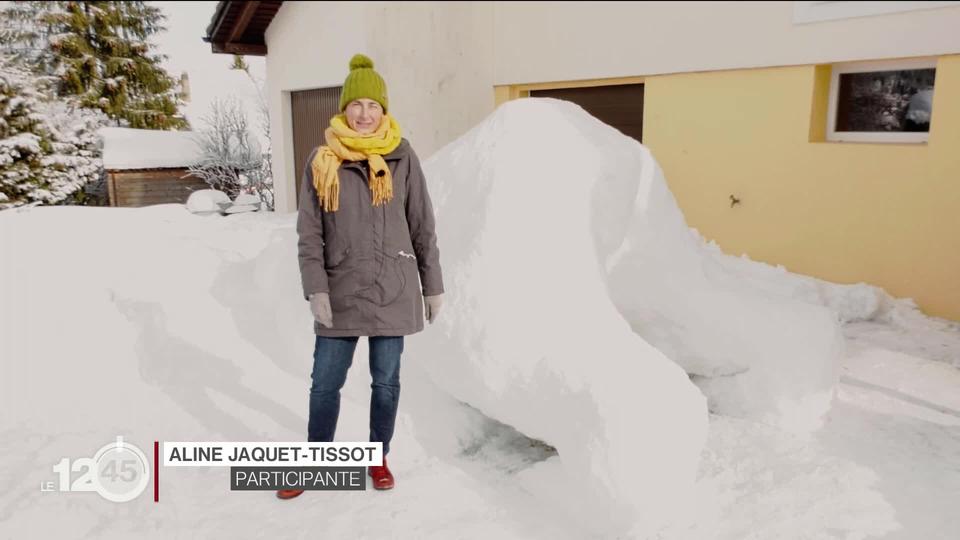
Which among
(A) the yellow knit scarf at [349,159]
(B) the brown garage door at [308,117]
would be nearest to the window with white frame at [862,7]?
(A) the yellow knit scarf at [349,159]

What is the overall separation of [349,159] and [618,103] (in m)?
5.27

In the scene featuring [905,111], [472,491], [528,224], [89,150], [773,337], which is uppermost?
[905,111]

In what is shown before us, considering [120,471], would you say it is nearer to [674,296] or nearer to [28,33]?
[674,296]

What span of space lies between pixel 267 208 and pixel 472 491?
385cm

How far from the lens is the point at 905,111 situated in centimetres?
506

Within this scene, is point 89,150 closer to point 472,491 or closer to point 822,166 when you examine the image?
point 472,491

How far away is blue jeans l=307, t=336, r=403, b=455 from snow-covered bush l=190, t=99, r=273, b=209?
3.41 metres

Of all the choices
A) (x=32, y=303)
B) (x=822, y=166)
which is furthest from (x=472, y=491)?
(x=822, y=166)

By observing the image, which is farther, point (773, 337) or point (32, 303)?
point (32, 303)

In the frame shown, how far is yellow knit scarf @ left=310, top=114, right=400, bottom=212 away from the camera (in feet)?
7.16

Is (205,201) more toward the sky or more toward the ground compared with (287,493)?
more toward the sky

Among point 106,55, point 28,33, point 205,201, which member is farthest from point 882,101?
→ point 28,33

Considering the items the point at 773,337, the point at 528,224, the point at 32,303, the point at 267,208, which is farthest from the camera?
the point at 267,208

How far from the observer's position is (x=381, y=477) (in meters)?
2.50
